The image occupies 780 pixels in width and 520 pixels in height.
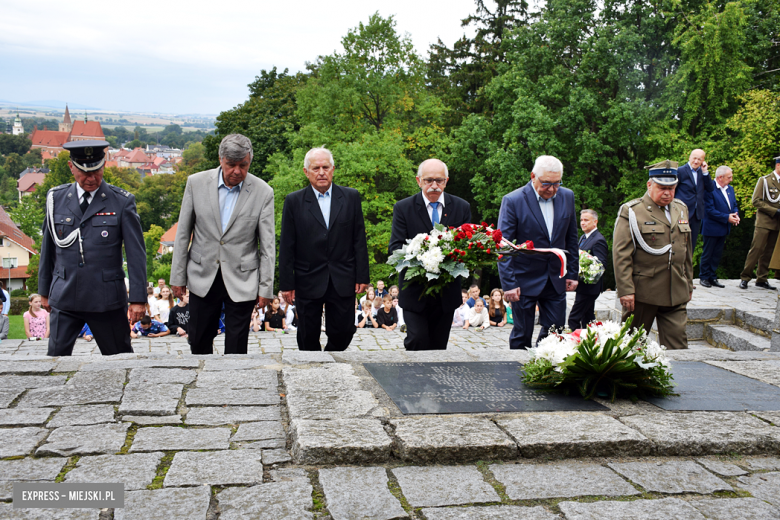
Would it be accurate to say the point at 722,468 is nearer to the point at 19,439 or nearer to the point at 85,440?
the point at 85,440

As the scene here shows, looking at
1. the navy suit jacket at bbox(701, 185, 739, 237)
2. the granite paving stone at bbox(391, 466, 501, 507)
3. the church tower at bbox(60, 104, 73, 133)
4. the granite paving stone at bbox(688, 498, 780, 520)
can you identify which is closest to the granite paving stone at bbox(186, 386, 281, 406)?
→ the granite paving stone at bbox(391, 466, 501, 507)

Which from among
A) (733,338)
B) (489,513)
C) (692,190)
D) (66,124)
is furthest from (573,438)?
(66,124)

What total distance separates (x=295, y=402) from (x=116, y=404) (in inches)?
38.0

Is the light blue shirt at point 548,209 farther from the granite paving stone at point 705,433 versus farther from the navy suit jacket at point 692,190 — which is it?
the navy suit jacket at point 692,190

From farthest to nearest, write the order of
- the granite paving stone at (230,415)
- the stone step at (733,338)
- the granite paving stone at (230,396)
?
the stone step at (733,338), the granite paving stone at (230,396), the granite paving stone at (230,415)

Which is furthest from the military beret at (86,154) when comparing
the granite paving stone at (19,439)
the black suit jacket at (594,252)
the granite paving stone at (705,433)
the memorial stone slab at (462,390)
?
the black suit jacket at (594,252)

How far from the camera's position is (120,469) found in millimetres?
Result: 2705

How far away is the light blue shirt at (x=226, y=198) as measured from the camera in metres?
5.33

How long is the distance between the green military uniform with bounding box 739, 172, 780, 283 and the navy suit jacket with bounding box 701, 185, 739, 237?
1.66 ft

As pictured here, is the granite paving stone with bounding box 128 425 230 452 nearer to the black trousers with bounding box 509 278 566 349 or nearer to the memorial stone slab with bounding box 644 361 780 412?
the memorial stone slab with bounding box 644 361 780 412

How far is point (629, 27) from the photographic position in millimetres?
22141

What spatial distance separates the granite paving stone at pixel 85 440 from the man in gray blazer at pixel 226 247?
7.19ft

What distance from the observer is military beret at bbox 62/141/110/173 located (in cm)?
510

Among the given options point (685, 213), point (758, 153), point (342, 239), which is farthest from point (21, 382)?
point (758, 153)
